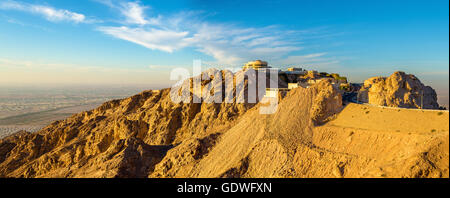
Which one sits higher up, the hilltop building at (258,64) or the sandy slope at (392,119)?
the hilltop building at (258,64)

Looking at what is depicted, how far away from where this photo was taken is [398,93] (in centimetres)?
2639

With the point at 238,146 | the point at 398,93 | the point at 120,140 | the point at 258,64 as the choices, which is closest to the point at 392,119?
the point at 398,93

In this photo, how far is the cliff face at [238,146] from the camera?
51.9 ft

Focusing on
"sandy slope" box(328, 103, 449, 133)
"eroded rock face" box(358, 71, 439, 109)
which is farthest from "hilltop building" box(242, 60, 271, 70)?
"sandy slope" box(328, 103, 449, 133)

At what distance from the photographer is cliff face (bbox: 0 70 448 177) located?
15820mm

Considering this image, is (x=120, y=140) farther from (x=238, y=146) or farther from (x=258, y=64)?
(x=258, y=64)

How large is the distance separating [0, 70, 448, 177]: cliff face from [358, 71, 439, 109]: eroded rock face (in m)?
5.68

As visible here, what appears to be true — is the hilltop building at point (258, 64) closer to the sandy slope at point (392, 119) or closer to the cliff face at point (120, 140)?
the cliff face at point (120, 140)

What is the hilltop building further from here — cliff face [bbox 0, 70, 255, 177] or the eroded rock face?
the eroded rock face

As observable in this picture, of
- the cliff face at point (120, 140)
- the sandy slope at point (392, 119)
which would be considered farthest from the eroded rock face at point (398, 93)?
the cliff face at point (120, 140)

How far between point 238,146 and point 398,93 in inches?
776

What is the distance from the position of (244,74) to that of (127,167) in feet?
68.0

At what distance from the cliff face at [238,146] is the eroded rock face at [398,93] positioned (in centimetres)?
568
